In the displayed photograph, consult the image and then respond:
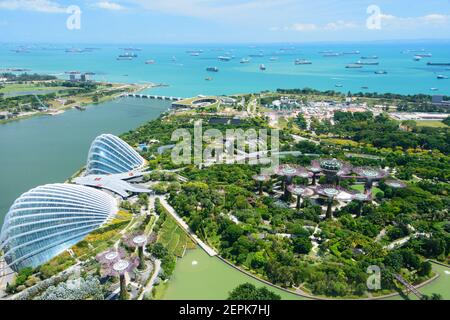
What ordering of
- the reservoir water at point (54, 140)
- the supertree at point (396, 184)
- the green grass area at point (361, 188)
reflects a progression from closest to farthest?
the supertree at point (396, 184), the green grass area at point (361, 188), the reservoir water at point (54, 140)

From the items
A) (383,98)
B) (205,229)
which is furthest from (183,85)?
(205,229)

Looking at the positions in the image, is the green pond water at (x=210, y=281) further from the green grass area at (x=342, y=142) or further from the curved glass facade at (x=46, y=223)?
the green grass area at (x=342, y=142)

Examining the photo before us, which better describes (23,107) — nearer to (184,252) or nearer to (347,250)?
(184,252)

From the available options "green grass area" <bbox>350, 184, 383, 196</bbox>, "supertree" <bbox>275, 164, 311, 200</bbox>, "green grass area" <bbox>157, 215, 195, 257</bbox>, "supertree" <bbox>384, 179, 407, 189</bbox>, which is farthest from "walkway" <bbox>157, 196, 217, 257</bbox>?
"supertree" <bbox>384, 179, 407, 189</bbox>

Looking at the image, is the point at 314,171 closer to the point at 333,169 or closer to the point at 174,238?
the point at 333,169

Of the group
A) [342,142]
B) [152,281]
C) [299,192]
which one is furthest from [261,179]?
[342,142]

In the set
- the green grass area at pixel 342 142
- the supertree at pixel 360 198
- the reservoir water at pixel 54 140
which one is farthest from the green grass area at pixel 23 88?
the supertree at pixel 360 198
